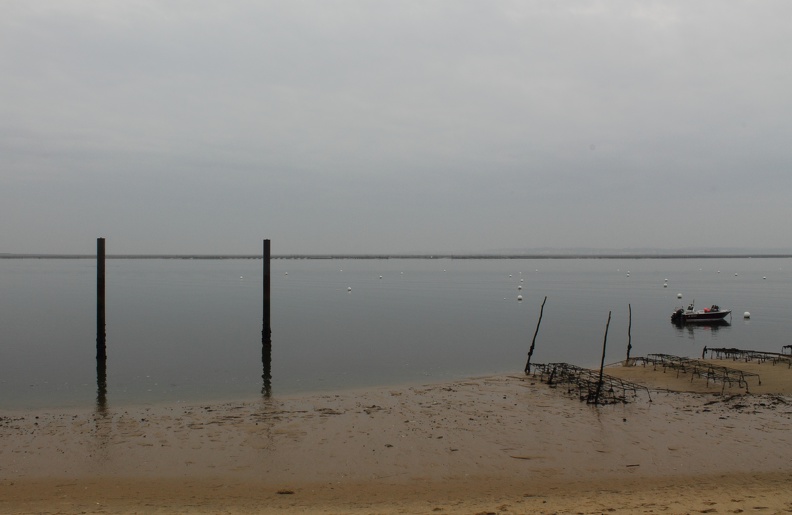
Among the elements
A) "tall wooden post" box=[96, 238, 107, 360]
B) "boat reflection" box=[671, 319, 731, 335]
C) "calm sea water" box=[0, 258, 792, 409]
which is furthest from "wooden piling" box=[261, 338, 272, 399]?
"boat reflection" box=[671, 319, 731, 335]

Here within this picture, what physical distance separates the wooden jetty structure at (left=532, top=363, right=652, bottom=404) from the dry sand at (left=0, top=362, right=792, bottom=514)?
0.53 metres

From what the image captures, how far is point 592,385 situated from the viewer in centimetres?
2200

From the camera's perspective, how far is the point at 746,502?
36.0 ft

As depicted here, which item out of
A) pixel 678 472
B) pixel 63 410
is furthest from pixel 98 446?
pixel 678 472

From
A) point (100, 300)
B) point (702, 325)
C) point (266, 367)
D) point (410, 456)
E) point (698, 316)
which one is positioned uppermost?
point (100, 300)

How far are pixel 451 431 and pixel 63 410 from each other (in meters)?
13.1

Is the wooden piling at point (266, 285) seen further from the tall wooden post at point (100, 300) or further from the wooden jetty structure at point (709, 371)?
the wooden jetty structure at point (709, 371)

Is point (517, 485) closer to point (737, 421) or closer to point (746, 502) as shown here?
point (746, 502)

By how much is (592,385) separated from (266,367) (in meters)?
15.2

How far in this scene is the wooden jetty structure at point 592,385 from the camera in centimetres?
2005

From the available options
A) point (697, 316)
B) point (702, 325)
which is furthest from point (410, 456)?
point (697, 316)

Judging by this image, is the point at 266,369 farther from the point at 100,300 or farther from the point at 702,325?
the point at 702,325

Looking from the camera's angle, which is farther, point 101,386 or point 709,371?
point 101,386

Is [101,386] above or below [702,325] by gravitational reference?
above
